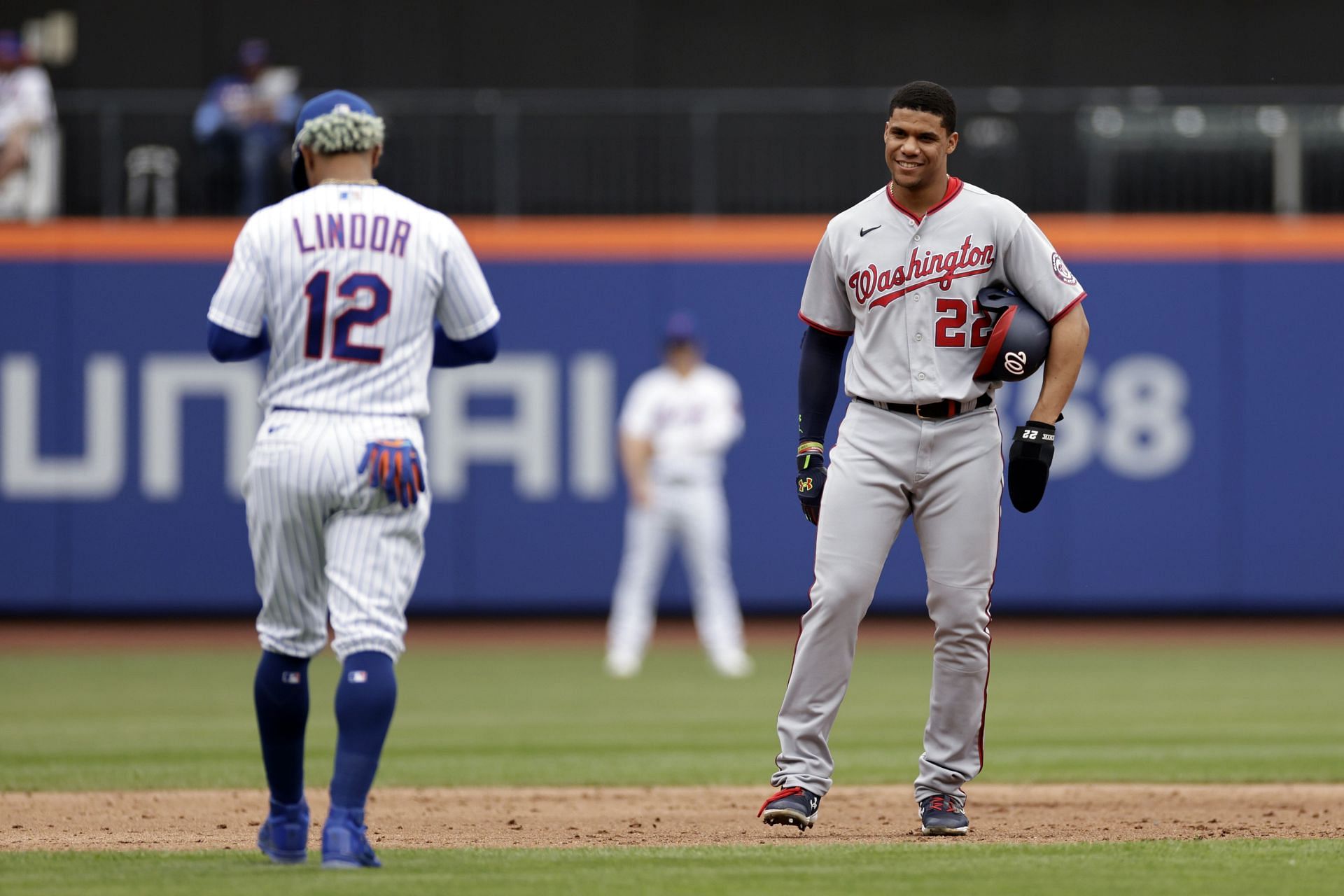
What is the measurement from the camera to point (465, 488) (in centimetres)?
1672

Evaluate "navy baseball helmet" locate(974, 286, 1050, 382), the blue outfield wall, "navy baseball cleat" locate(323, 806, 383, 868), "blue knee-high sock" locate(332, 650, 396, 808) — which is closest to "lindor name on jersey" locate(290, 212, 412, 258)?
"blue knee-high sock" locate(332, 650, 396, 808)

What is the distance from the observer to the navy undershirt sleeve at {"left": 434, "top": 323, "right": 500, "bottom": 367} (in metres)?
5.32

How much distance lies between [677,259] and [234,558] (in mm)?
4788

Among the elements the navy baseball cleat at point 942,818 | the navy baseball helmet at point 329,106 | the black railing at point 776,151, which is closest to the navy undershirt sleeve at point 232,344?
the navy baseball helmet at point 329,106

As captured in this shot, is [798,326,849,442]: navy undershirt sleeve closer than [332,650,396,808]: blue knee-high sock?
No

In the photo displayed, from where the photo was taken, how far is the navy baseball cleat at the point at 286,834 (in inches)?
207

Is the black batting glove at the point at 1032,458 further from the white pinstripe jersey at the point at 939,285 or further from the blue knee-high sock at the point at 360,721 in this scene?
the blue knee-high sock at the point at 360,721

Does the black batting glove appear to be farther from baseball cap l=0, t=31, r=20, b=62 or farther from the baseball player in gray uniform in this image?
baseball cap l=0, t=31, r=20, b=62

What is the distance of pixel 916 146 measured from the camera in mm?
5941

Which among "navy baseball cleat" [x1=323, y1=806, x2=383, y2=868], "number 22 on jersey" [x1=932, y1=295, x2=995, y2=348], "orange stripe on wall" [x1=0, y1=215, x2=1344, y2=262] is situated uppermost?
"orange stripe on wall" [x1=0, y1=215, x2=1344, y2=262]

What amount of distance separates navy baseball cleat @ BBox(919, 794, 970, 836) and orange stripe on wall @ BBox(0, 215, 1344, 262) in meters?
10.9

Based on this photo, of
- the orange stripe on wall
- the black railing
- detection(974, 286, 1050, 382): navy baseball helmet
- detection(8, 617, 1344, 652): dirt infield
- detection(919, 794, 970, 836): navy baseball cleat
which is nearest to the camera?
detection(974, 286, 1050, 382): navy baseball helmet

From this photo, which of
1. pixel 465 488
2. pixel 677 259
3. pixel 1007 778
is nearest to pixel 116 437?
pixel 465 488

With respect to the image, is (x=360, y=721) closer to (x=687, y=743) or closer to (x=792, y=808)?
(x=792, y=808)
